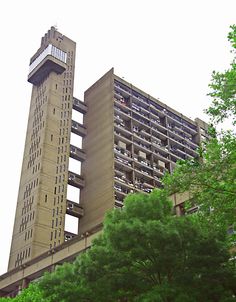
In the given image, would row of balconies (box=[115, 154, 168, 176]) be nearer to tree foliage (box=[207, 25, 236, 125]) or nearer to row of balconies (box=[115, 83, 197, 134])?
row of balconies (box=[115, 83, 197, 134])

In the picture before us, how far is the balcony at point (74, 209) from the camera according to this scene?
6494 centimetres

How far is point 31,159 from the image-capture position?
2655 inches

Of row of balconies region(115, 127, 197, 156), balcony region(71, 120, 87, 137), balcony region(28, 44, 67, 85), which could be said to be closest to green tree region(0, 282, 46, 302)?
row of balconies region(115, 127, 197, 156)

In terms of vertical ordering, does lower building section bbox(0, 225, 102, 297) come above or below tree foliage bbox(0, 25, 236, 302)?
above

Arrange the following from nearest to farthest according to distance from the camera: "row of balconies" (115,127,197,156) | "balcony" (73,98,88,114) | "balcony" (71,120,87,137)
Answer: "row of balconies" (115,127,197,156) → "balcony" (71,120,87,137) → "balcony" (73,98,88,114)

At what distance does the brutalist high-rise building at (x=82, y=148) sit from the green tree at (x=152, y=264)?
42.7m

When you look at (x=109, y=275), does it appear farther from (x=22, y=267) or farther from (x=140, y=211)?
(x=22, y=267)

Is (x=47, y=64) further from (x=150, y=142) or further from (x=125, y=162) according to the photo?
(x=150, y=142)

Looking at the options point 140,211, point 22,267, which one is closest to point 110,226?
point 140,211

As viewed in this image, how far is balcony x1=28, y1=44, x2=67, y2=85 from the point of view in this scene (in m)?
71.7

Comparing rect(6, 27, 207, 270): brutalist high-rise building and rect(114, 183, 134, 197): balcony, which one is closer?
rect(6, 27, 207, 270): brutalist high-rise building

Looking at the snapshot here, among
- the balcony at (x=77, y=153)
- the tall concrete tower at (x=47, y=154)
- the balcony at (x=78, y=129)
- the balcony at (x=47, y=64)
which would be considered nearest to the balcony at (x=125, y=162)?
the balcony at (x=77, y=153)

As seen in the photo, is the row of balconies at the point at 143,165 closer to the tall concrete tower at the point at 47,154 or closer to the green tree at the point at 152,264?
the tall concrete tower at the point at 47,154

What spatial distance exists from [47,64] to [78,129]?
37.1ft
